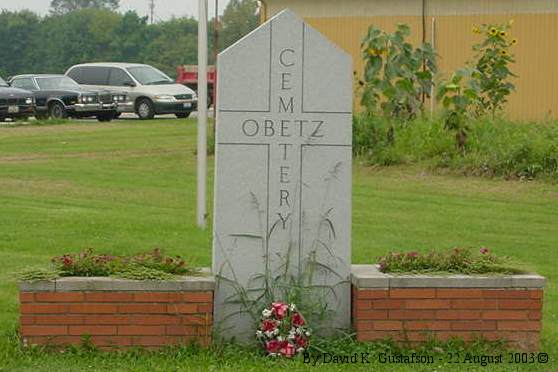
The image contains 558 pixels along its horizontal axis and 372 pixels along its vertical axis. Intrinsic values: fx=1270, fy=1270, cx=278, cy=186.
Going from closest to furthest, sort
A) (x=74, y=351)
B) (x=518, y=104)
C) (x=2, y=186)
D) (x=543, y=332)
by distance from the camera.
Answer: (x=74, y=351) → (x=543, y=332) → (x=2, y=186) → (x=518, y=104)

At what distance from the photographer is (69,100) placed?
33.8 metres

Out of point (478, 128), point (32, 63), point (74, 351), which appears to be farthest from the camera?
point (32, 63)

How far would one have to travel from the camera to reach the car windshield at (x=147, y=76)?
36.0m

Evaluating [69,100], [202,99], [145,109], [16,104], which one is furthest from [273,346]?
[145,109]

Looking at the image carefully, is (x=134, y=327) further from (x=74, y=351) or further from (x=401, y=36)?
(x=401, y=36)

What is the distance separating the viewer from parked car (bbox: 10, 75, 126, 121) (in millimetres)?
33188

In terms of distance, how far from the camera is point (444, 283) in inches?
296

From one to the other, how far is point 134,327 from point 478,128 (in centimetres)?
1189

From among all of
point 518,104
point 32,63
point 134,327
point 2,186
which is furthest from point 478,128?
point 32,63

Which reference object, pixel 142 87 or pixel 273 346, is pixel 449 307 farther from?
pixel 142 87

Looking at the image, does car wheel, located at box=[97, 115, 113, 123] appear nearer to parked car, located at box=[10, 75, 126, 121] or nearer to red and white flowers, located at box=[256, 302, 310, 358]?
parked car, located at box=[10, 75, 126, 121]

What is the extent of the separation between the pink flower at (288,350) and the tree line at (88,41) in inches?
2737

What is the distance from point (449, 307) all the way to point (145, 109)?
27920 mm

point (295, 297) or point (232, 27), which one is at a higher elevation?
point (232, 27)
